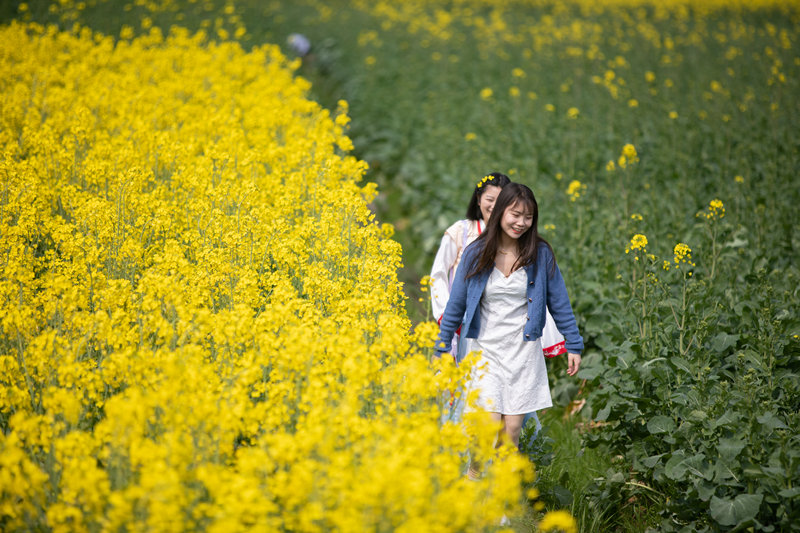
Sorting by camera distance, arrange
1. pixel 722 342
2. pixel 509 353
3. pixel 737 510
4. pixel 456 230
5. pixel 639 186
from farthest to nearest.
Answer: pixel 639 186 → pixel 456 230 → pixel 722 342 → pixel 509 353 → pixel 737 510

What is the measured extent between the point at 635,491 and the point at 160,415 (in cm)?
277

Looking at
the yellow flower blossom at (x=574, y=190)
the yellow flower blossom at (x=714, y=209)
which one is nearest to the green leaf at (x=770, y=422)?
the yellow flower blossom at (x=714, y=209)

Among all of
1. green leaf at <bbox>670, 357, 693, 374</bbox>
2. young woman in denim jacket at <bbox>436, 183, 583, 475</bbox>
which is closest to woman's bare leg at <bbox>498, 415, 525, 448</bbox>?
young woman in denim jacket at <bbox>436, 183, 583, 475</bbox>

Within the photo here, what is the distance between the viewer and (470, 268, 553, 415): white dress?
3885mm

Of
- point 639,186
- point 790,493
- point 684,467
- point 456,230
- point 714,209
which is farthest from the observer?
point 639,186

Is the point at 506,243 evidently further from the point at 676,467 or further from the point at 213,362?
the point at 213,362

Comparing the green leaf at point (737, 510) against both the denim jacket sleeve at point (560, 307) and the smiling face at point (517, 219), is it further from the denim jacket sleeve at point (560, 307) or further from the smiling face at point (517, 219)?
the smiling face at point (517, 219)

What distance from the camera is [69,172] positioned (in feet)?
20.0

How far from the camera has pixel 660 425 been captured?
3.89m

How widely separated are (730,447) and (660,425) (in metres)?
0.50

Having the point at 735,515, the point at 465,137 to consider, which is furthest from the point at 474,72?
the point at 735,515

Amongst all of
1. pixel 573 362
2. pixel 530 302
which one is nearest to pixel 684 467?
pixel 573 362

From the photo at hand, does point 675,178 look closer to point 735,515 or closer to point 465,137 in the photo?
point 465,137

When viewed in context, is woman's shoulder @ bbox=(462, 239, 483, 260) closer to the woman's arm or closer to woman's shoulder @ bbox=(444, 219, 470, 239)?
the woman's arm
